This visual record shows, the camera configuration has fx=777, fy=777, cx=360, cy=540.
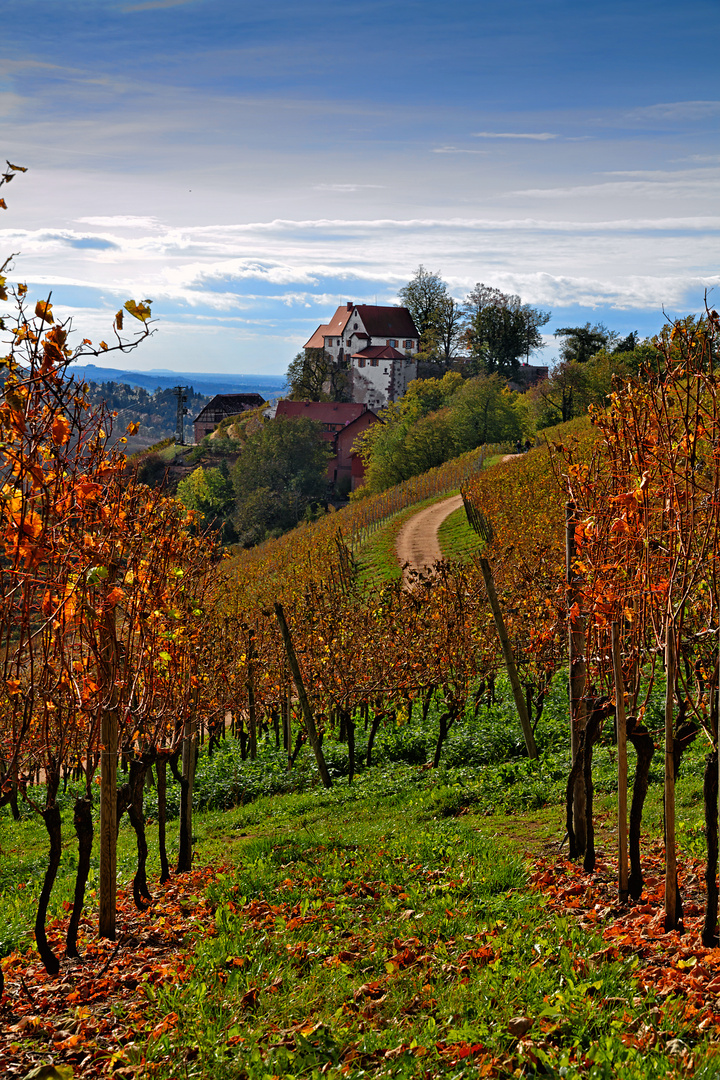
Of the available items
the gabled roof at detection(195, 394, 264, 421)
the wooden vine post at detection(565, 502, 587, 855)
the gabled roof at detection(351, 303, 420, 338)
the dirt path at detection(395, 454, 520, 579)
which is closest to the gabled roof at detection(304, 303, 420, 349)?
the gabled roof at detection(351, 303, 420, 338)

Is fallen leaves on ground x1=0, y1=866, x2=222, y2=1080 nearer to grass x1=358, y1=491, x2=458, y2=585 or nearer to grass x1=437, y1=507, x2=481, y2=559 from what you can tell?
grass x1=358, y1=491, x2=458, y2=585

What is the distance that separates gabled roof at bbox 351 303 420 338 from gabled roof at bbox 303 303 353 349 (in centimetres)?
217

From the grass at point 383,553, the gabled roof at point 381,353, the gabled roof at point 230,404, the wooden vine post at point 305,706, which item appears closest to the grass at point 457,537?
the grass at point 383,553

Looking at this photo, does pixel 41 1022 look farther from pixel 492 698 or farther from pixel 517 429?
pixel 517 429

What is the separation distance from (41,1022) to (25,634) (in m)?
2.43

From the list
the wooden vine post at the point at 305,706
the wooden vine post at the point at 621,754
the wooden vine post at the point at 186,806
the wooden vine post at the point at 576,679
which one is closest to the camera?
the wooden vine post at the point at 621,754

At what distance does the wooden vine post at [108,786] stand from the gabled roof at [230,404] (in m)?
95.2

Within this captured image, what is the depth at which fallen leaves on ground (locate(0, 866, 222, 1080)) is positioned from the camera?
4457 millimetres

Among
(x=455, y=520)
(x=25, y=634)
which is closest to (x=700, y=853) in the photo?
(x=25, y=634)

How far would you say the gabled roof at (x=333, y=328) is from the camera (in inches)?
3738

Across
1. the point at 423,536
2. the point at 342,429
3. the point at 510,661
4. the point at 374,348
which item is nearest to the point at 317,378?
the point at 374,348

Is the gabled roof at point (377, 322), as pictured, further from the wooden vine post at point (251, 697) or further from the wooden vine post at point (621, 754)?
the wooden vine post at point (621, 754)

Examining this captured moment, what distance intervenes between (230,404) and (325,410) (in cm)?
2581

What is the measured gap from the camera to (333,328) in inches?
3804
